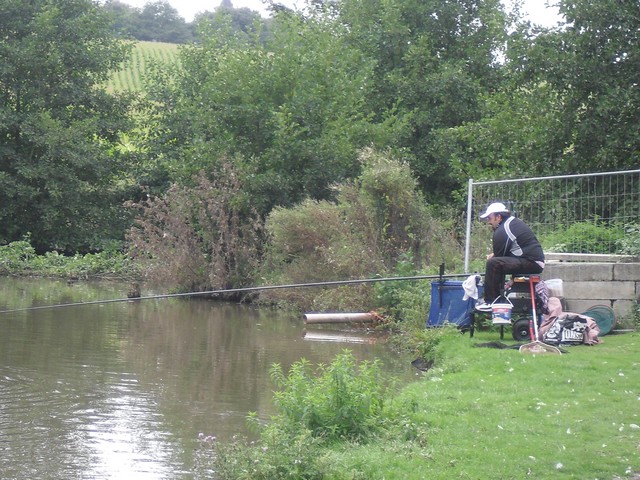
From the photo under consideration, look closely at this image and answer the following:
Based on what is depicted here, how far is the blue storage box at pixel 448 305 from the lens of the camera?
13383mm

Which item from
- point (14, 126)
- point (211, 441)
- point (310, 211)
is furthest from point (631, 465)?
point (14, 126)

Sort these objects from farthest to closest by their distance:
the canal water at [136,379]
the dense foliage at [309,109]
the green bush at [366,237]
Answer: the dense foliage at [309,109] → the green bush at [366,237] → the canal water at [136,379]

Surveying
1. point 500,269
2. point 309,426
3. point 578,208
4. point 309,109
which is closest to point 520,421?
point 309,426

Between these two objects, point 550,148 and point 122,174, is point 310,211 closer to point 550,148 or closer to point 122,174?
point 550,148

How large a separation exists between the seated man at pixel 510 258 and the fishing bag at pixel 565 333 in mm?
774

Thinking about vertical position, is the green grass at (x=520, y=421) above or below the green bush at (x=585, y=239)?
below

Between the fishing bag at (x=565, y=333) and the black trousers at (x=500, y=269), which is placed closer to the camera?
the black trousers at (x=500, y=269)

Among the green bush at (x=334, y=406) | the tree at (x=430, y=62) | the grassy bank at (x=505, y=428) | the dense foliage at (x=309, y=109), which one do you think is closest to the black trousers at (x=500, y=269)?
the grassy bank at (x=505, y=428)

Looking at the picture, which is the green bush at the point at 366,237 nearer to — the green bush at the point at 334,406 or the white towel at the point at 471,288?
the white towel at the point at 471,288

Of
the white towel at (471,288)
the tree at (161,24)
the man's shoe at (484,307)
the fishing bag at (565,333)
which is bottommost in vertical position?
the fishing bag at (565,333)

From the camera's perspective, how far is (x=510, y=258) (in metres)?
11.8

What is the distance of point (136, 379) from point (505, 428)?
6044 millimetres

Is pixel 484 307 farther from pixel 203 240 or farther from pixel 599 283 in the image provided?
pixel 203 240

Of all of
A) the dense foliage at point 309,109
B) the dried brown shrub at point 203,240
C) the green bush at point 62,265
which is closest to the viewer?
the dense foliage at point 309,109
